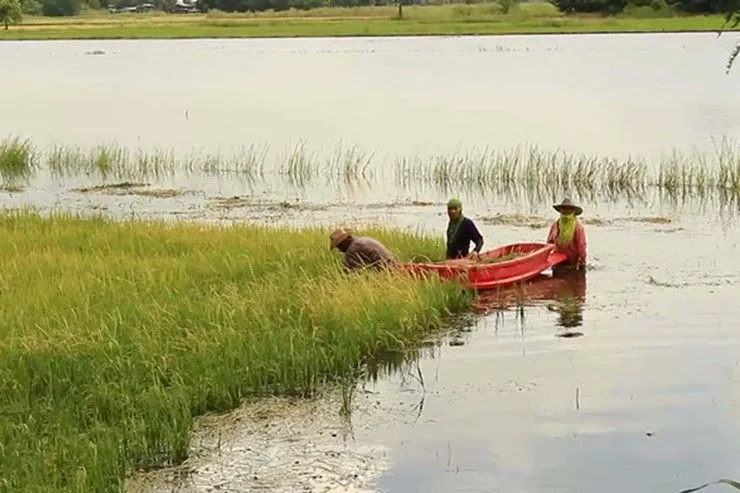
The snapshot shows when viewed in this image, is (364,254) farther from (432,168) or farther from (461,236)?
(432,168)

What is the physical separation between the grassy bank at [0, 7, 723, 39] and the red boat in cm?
6516

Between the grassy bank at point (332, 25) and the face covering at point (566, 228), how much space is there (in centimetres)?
6460

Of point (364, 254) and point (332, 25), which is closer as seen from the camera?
point (364, 254)

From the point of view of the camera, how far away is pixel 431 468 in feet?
29.4

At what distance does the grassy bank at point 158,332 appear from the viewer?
8.64m

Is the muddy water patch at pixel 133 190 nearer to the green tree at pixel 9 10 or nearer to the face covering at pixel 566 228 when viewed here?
the green tree at pixel 9 10

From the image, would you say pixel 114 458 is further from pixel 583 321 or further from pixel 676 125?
pixel 676 125

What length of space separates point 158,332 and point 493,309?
178 inches

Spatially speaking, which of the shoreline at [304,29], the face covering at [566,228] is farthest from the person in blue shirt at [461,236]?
the shoreline at [304,29]

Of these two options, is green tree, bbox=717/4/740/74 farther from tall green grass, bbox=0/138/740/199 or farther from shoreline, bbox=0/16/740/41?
shoreline, bbox=0/16/740/41

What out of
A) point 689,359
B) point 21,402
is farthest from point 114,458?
point 689,359

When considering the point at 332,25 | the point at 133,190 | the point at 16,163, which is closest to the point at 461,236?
the point at 133,190

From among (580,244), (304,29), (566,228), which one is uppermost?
(304,29)

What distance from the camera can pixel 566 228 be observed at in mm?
16250
